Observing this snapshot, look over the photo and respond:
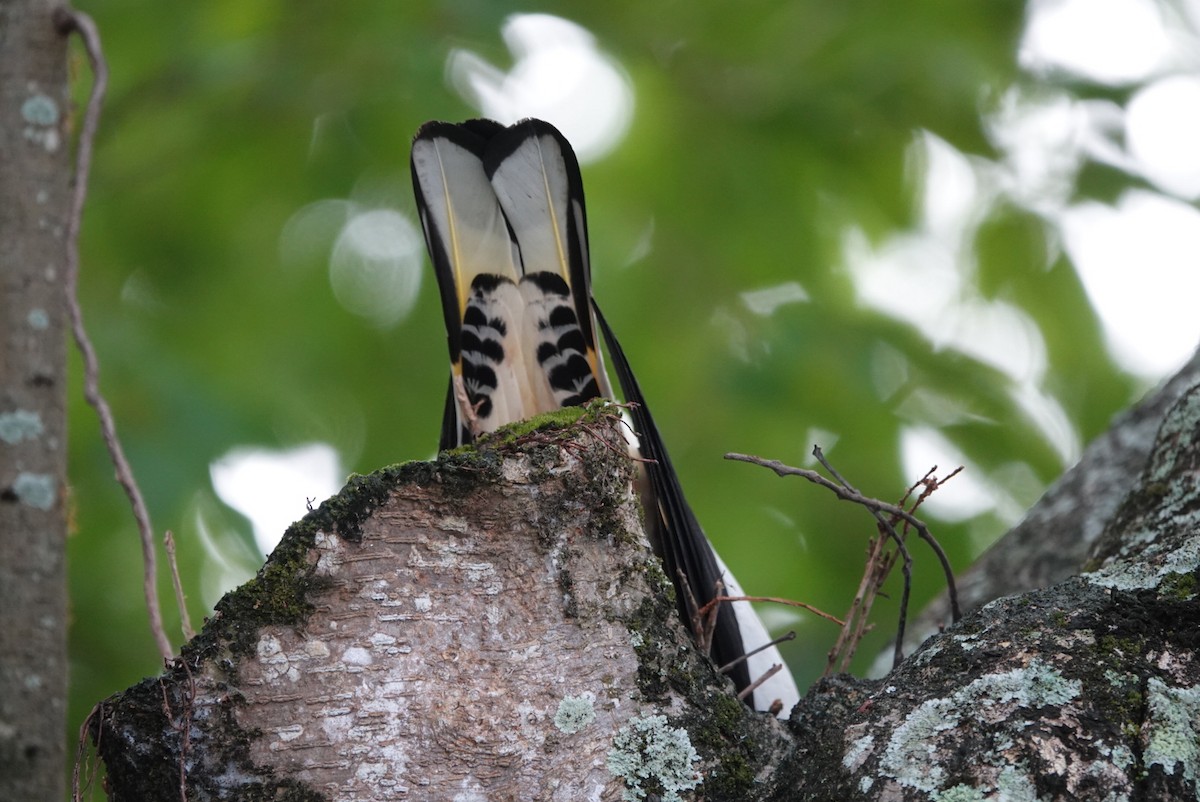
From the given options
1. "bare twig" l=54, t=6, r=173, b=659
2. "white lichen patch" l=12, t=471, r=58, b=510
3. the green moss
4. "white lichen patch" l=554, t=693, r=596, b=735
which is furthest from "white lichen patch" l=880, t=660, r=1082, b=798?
"white lichen patch" l=12, t=471, r=58, b=510

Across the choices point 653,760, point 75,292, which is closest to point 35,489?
point 75,292

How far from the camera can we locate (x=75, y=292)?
251cm

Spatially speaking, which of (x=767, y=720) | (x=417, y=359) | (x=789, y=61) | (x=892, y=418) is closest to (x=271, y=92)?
(x=417, y=359)

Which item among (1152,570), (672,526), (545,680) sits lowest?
(1152,570)

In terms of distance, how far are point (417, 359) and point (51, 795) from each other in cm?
180

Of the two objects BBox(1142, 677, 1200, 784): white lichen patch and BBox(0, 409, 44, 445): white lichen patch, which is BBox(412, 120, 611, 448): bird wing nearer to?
BBox(0, 409, 44, 445): white lichen patch

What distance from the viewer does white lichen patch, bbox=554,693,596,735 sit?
1.64m

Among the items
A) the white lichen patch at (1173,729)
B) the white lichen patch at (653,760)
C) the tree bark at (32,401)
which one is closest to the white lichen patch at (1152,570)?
the white lichen patch at (1173,729)

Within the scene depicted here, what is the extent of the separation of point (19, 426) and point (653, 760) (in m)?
1.58

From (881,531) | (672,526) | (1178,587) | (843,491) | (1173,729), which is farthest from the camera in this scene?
(672,526)

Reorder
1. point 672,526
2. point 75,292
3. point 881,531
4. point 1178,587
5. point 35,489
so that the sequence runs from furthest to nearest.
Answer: point 75,292
point 35,489
point 672,526
point 881,531
point 1178,587

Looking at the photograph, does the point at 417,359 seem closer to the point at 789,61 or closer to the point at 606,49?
the point at 606,49

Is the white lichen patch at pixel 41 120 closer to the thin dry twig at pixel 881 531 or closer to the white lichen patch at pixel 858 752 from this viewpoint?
the thin dry twig at pixel 881 531

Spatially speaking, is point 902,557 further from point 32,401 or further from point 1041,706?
point 32,401
